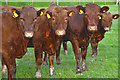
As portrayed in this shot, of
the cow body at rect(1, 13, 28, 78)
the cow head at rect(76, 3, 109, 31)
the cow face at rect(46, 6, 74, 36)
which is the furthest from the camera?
the cow head at rect(76, 3, 109, 31)

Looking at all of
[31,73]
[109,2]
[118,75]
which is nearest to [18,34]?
[31,73]

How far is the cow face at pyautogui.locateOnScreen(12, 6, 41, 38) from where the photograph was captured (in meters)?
6.17

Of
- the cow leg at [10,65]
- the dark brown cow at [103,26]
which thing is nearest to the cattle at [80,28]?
the dark brown cow at [103,26]

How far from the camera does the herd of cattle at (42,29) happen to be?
20.2 ft

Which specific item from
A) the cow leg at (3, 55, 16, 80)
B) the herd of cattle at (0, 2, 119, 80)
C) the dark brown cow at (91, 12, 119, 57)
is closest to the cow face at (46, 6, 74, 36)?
the herd of cattle at (0, 2, 119, 80)

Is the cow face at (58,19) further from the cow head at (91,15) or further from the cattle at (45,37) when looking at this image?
the cow head at (91,15)

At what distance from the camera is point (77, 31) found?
333 inches

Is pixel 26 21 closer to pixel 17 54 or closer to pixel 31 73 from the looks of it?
pixel 17 54

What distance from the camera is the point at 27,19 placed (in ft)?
20.7

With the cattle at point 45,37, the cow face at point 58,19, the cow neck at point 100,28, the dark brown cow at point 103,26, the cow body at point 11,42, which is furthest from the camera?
the cow neck at point 100,28

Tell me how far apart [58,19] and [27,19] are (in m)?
1.13

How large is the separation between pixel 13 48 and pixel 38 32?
1.67 metres

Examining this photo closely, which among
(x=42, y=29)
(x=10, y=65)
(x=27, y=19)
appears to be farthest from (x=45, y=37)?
(x=10, y=65)

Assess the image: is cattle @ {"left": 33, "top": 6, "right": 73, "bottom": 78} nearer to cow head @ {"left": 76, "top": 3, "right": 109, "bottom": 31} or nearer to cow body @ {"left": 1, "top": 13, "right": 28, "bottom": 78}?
cow head @ {"left": 76, "top": 3, "right": 109, "bottom": 31}
